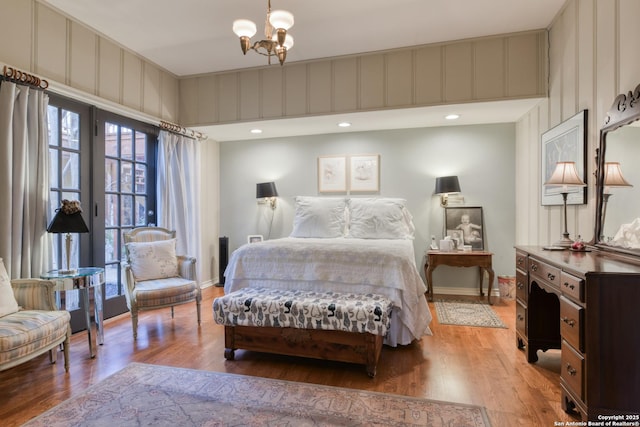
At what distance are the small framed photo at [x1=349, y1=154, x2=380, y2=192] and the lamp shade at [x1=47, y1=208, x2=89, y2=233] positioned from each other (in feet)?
10.1

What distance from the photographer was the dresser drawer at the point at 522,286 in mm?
2505

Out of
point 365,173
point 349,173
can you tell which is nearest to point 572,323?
point 365,173

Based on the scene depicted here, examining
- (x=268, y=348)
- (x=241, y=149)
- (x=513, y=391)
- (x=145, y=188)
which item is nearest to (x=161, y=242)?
(x=145, y=188)

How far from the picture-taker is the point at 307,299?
2.46m

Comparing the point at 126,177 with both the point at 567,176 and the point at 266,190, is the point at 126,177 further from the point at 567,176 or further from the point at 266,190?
the point at 567,176

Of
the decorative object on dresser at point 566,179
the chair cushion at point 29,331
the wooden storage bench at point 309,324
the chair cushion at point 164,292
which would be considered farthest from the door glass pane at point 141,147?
the decorative object on dresser at point 566,179

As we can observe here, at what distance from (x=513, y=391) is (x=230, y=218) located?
4176mm

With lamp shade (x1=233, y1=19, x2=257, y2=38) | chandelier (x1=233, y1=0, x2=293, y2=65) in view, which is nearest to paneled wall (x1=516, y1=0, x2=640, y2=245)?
chandelier (x1=233, y1=0, x2=293, y2=65)

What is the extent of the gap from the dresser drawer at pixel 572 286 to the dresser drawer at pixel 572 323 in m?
0.05

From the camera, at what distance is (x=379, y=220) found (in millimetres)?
3848

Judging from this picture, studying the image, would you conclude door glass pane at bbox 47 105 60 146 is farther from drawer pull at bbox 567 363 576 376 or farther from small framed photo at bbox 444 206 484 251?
small framed photo at bbox 444 206 484 251

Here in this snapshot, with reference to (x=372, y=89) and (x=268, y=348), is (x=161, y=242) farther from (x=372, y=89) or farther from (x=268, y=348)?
(x=372, y=89)

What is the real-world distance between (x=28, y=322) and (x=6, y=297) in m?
0.30

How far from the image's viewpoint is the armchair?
6.20 feet
